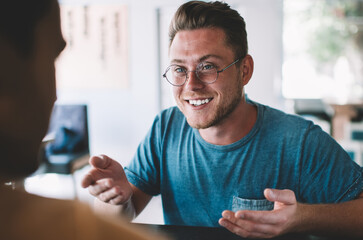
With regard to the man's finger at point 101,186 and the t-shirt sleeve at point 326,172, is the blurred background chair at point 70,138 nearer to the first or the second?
the man's finger at point 101,186

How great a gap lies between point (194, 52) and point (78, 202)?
37.3 inches

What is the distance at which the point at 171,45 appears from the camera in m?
1.33

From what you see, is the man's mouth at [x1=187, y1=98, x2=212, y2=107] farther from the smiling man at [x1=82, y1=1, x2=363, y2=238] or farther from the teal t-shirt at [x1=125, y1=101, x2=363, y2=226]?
the teal t-shirt at [x1=125, y1=101, x2=363, y2=226]

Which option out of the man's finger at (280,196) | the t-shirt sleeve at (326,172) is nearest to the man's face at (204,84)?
the t-shirt sleeve at (326,172)

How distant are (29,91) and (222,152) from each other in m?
0.93

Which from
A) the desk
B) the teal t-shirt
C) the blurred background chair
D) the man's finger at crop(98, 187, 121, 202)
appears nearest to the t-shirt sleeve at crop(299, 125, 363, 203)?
the teal t-shirt

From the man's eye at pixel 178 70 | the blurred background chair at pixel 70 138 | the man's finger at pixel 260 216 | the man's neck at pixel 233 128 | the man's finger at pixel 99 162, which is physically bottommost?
the blurred background chair at pixel 70 138

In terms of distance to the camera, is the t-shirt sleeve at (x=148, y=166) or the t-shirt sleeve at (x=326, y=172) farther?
the t-shirt sleeve at (x=148, y=166)

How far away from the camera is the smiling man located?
118 centimetres

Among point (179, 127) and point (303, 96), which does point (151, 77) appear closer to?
point (303, 96)

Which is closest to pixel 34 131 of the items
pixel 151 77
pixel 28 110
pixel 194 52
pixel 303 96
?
pixel 28 110

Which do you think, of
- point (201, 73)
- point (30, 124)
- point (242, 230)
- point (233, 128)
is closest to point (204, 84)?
point (201, 73)

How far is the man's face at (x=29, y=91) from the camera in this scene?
410mm

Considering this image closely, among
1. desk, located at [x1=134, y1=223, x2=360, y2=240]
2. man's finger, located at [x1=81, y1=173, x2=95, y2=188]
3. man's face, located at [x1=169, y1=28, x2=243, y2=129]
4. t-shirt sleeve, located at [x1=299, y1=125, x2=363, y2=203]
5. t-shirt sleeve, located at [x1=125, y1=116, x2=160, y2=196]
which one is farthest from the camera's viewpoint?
t-shirt sleeve, located at [x1=125, y1=116, x2=160, y2=196]
